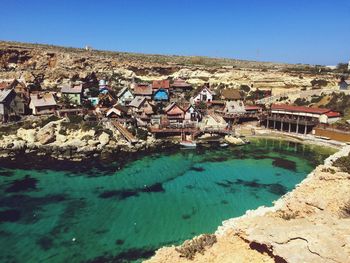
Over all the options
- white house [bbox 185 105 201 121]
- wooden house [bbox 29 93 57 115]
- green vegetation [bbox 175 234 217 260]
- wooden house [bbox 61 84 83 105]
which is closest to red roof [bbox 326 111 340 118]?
white house [bbox 185 105 201 121]

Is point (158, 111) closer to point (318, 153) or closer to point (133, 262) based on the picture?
point (318, 153)

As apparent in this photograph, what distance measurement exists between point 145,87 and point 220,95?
61.7 ft

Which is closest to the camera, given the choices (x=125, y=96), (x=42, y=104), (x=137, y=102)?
(x=42, y=104)

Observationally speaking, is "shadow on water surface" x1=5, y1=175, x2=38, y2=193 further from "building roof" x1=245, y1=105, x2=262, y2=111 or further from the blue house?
"building roof" x1=245, y1=105, x2=262, y2=111

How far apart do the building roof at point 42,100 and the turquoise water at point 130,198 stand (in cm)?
2281

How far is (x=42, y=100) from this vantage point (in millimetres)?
66875

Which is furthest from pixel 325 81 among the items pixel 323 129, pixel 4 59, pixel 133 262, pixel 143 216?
pixel 4 59

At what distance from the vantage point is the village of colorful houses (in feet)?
205

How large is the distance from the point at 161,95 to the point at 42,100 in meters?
26.6

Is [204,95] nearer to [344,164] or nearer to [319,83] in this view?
[319,83]

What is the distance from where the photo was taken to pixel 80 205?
107 feet

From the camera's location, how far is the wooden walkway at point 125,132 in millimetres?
54672

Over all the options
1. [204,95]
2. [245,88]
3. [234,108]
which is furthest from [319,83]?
[234,108]

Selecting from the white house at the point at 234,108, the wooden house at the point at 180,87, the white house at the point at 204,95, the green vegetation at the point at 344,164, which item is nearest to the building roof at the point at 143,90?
the white house at the point at 204,95
